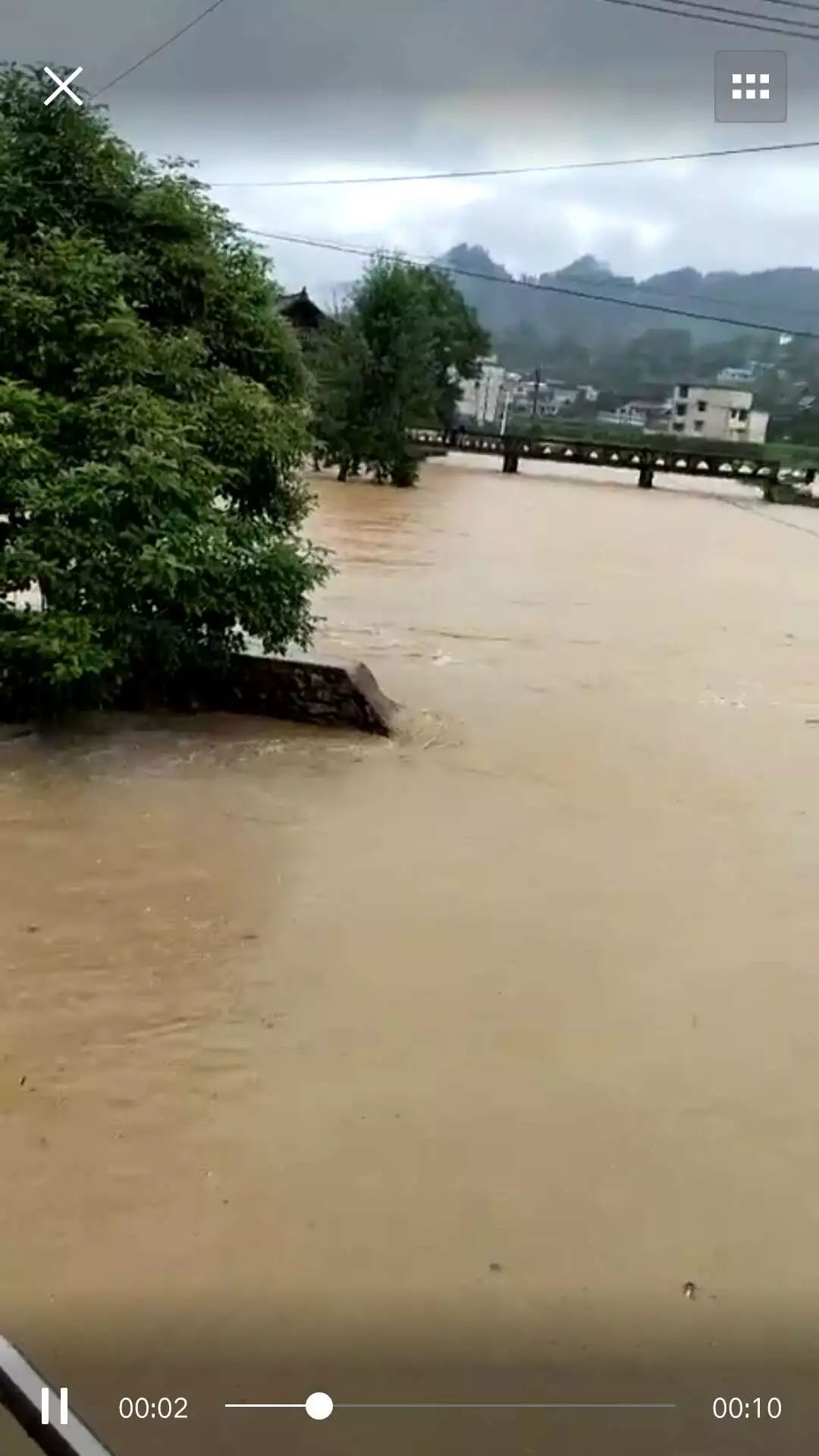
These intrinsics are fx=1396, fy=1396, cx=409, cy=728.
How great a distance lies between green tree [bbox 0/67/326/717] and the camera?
14.2 ft

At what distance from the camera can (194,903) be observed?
3359 mm

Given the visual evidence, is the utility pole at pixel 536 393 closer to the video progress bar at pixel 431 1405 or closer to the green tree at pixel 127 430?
the green tree at pixel 127 430

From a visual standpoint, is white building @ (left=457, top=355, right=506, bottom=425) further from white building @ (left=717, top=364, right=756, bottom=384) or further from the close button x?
the close button x

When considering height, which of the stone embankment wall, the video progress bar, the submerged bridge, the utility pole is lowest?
the video progress bar

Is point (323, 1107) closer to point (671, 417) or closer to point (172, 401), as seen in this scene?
point (172, 401)

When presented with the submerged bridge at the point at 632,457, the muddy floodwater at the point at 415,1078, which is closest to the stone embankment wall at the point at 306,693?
the muddy floodwater at the point at 415,1078

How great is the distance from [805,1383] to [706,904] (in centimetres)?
192

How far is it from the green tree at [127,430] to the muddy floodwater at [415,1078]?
39 centimetres

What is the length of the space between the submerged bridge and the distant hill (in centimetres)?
615
